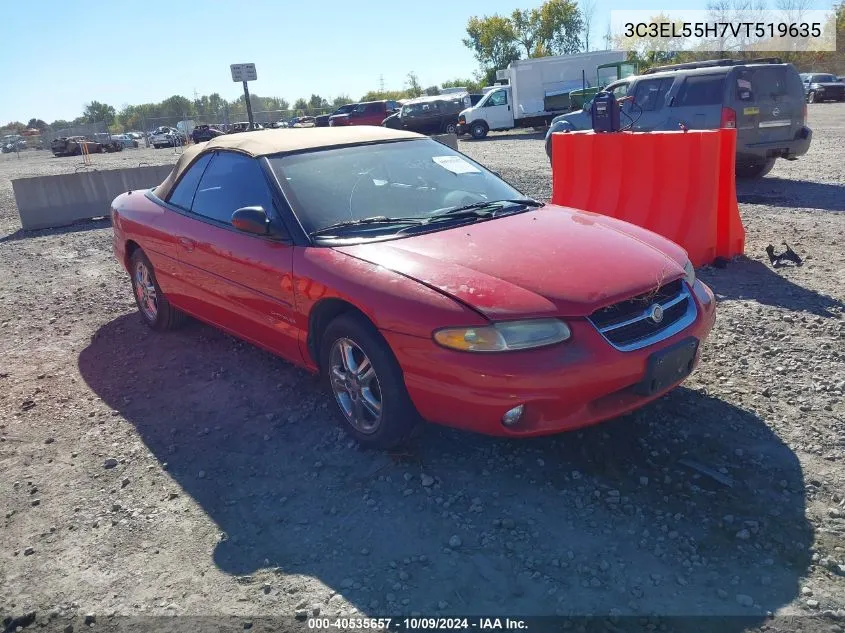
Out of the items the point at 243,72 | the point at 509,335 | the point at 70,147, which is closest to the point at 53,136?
the point at 70,147

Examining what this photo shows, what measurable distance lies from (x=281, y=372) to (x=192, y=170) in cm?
165

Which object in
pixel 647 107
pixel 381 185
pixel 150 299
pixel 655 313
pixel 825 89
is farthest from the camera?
pixel 825 89

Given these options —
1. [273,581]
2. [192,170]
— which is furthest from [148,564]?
[192,170]

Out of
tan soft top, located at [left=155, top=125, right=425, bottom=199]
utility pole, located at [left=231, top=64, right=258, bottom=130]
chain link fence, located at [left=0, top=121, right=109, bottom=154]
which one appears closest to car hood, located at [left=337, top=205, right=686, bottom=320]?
tan soft top, located at [left=155, top=125, right=425, bottom=199]

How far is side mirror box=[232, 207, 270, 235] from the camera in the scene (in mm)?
3939

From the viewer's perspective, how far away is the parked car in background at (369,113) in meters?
36.1

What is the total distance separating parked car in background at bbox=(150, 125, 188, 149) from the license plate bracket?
42644mm

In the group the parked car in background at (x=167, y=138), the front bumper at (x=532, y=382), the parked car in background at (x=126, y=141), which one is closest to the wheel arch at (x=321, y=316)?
the front bumper at (x=532, y=382)

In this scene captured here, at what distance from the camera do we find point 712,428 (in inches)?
141

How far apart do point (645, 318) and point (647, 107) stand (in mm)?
9263

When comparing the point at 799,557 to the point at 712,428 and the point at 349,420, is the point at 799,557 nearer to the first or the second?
the point at 712,428

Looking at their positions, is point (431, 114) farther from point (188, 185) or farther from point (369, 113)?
point (188, 185)

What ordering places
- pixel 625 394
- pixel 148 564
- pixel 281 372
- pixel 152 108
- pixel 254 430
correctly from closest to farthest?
pixel 148 564
pixel 625 394
pixel 254 430
pixel 281 372
pixel 152 108

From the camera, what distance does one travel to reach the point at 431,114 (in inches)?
1216
